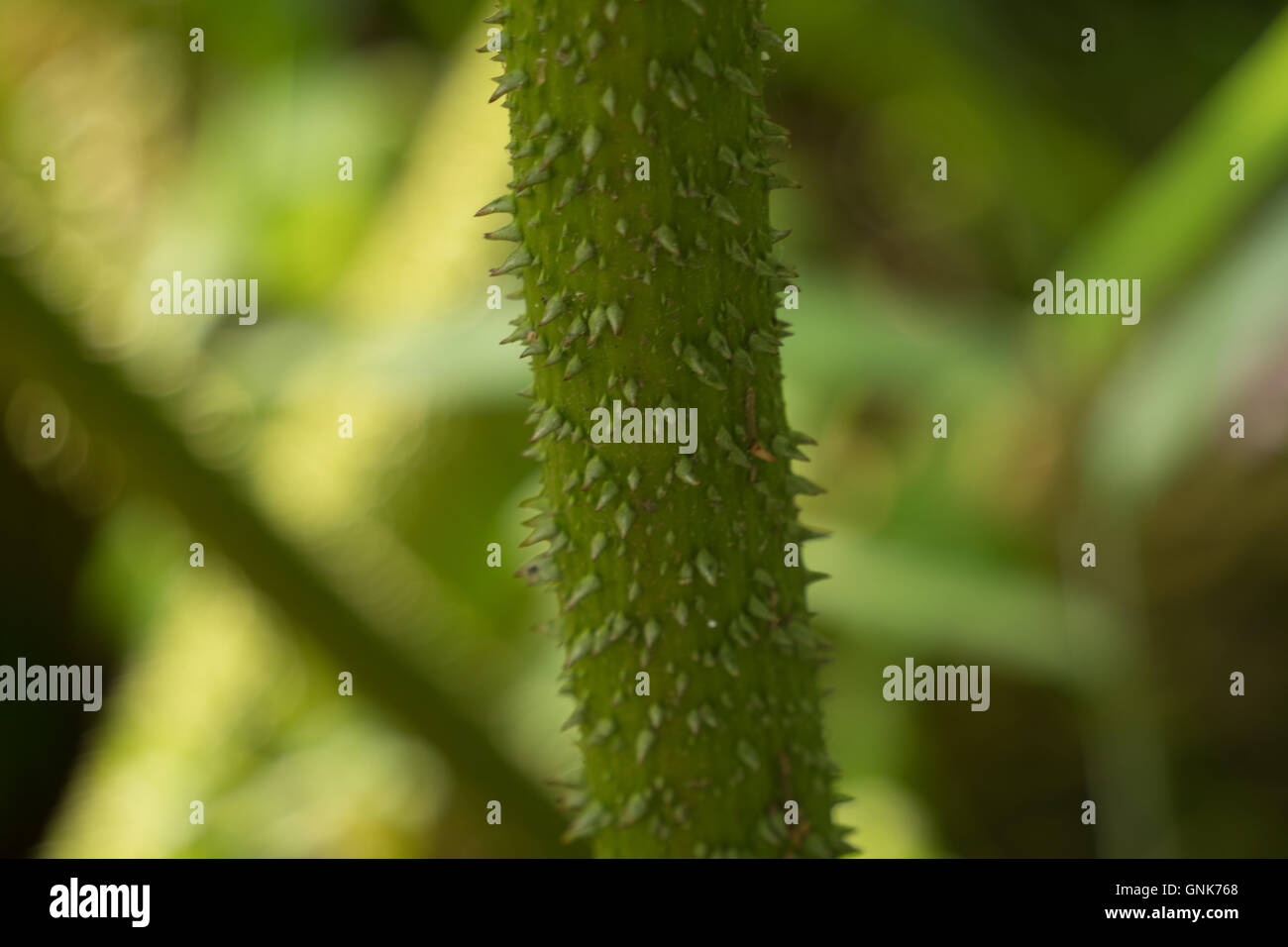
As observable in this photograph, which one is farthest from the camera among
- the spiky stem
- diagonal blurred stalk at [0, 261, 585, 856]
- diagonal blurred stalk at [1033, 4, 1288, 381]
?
diagonal blurred stalk at [1033, 4, 1288, 381]

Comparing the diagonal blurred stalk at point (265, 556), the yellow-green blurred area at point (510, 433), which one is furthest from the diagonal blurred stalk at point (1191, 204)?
the diagonal blurred stalk at point (265, 556)

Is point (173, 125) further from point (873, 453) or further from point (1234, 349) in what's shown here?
point (1234, 349)

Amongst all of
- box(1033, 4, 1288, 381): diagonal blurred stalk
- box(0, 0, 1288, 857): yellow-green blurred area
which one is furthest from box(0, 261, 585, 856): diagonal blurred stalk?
box(1033, 4, 1288, 381): diagonal blurred stalk

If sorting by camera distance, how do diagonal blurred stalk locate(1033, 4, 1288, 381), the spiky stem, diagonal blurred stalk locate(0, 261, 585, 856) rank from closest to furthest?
the spiky stem < diagonal blurred stalk locate(0, 261, 585, 856) < diagonal blurred stalk locate(1033, 4, 1288, 381)

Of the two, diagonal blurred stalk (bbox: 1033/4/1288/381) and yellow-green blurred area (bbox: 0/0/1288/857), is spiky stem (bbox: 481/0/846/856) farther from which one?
diagonal blurred stalk (bbox: 1033/4/1288/381)

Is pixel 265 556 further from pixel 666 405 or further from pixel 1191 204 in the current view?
pixel 1191 204

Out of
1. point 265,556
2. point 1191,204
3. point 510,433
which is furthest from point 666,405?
point 510,433

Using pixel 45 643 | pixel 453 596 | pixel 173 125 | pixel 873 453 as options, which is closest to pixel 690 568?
pixel 453 596
